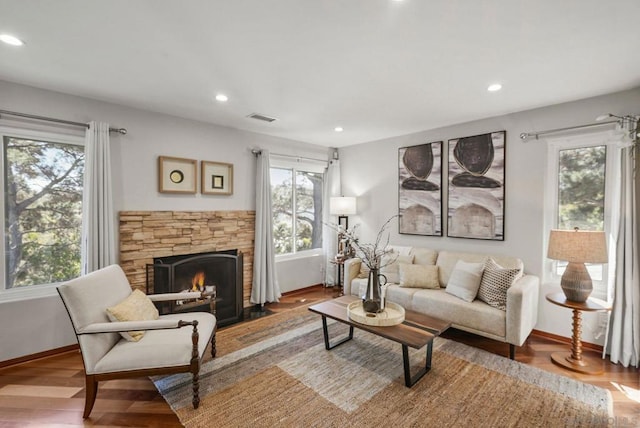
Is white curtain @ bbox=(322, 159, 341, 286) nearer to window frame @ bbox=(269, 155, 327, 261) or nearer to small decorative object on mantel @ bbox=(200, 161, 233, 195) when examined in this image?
window frame @ bbox=(269, 155, 327, 261)

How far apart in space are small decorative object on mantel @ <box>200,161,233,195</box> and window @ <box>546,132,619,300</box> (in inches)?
152

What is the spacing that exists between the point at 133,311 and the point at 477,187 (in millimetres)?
3878

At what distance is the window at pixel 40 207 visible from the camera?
105 inches

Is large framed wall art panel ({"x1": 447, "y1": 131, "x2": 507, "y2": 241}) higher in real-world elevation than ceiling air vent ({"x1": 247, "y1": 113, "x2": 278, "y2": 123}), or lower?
lower

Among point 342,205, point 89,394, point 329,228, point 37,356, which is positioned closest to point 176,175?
point 37,356

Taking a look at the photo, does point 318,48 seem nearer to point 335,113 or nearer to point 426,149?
point 335,113

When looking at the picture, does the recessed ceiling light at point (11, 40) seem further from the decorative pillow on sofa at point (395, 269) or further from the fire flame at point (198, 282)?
the decorative pillow on sofa at point (395, 269)

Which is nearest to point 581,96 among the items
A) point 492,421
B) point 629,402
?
point 629,402

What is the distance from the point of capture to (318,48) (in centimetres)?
206

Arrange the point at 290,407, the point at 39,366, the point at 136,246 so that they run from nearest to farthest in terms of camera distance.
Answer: the point at 290,407 < the point at 39,366 < the point at 136,246

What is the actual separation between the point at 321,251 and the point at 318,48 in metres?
3.72

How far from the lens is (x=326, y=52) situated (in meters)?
2.11

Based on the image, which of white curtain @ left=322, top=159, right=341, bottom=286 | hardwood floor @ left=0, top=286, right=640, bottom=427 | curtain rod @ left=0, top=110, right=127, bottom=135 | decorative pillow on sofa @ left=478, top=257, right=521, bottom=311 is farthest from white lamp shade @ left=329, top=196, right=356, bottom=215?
curtain rod @ left=0, top=110, right=127, bottom=135

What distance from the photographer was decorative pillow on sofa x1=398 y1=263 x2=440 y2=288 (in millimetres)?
3596
